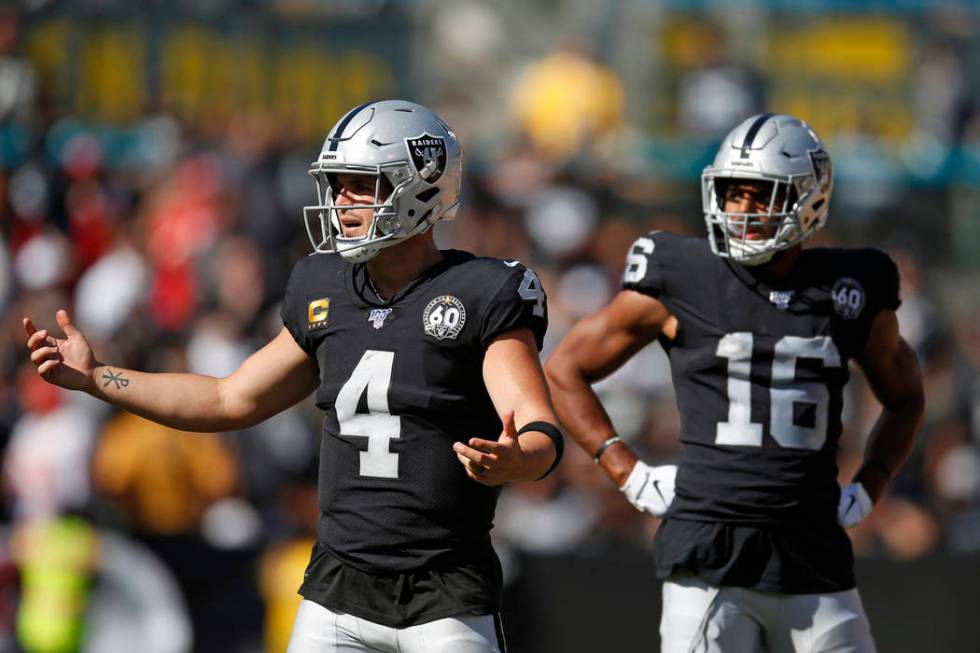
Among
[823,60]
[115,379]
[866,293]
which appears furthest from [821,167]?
[823,60]

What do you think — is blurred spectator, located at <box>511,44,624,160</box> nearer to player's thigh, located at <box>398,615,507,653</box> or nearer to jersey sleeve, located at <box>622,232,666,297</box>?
jersey sleeve, located at <box>622,232,666,297</box>

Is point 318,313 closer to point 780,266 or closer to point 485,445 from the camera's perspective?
point 485,445

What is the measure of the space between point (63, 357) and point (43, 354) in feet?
0.26

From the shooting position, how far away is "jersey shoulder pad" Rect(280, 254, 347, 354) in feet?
14.7

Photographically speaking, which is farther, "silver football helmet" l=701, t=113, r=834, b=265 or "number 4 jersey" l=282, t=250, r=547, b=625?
"silver football helmet" l=701, t=113, r=834, b=265

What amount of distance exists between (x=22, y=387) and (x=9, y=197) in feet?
7.58

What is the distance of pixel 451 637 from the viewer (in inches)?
164

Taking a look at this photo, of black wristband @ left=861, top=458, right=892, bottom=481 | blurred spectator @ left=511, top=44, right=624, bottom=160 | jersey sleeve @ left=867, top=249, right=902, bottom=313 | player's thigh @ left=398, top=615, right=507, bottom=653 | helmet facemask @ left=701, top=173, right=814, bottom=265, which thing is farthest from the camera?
blurred spectator @ left=511, top=44, right=624, bottom=160

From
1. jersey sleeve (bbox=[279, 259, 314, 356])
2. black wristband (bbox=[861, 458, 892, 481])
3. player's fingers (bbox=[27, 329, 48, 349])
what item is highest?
jersey sleeve (bbox=[279, 259, 314, 356])

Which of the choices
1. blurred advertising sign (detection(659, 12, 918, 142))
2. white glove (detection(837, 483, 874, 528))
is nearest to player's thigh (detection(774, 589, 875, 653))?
white glove (detection(837, 483, 874, 528))

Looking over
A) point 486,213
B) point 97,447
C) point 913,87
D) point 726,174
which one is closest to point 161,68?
point 486,213

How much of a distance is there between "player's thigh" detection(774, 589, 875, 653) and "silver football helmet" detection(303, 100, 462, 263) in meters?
1.63

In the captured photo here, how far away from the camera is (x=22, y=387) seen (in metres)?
9.82

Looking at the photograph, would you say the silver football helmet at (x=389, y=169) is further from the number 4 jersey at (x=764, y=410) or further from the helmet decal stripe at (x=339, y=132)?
the number 4 jersey at (x=764, y=410)
